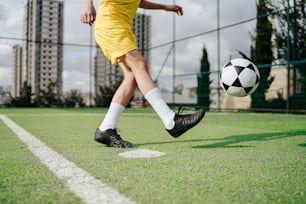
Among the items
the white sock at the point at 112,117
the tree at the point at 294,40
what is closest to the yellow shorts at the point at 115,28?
the white sock at the point at 112,117

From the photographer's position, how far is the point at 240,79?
319 centimetres

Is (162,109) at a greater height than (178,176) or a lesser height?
greater

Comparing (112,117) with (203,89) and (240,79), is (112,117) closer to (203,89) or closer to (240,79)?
(240,79)

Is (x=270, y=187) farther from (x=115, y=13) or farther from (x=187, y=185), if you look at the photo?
(x=115, y=13)

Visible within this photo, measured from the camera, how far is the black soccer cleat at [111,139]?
2512mm

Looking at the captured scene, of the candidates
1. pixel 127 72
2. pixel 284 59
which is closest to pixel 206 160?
pixel 127 72

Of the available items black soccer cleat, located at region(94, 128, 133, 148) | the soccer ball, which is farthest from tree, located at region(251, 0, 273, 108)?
black soccer cleat, located at region(94, 128, 133, 148)

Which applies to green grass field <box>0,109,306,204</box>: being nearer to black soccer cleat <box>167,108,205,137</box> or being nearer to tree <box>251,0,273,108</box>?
black soccer cleat <box>167,108,205,137</box>

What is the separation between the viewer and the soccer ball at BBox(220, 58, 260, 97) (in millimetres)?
3195

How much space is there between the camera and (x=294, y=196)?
3.84 feet

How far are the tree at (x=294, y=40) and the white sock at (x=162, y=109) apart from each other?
27.4ft

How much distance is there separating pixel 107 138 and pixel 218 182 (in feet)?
4.48

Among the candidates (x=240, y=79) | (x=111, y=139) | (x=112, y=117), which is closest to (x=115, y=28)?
(x=112, y=117)

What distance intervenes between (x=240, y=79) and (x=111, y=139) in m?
1.40
